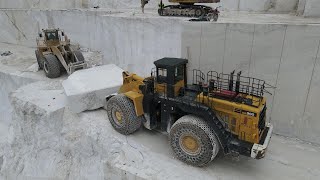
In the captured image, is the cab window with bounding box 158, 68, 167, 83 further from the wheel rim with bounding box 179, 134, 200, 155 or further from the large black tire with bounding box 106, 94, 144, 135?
the wheel rim with bounding box 179, 134, 200, 155

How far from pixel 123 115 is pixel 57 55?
6.77 meters

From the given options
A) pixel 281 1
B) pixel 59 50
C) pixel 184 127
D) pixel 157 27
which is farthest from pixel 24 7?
pixel 184 127

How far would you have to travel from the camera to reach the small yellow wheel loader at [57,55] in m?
12.4

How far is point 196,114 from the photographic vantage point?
638 cm

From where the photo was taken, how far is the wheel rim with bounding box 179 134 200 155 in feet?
20.5

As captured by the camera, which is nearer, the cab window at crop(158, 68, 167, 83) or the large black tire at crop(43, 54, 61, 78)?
the cab window at crop(158, 68, 167, 83)

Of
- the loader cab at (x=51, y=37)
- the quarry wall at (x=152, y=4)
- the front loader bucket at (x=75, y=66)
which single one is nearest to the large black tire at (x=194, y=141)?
the quarry wall at (x=152, y=4)

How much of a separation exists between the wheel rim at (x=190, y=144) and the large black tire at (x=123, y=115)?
1.65 meters

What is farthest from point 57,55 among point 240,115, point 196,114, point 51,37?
point 240,115

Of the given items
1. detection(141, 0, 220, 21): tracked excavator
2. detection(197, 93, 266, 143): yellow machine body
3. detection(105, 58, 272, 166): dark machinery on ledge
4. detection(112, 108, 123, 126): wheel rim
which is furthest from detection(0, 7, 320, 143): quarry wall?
detection(112, 108, 123, 126): wheel rim

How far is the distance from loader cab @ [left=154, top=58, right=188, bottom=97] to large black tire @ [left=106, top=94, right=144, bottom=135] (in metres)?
0.99

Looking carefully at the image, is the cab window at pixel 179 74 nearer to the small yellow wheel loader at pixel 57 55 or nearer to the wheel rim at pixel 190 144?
the wheel rim at pixel 190 144

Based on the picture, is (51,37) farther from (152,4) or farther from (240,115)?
(240,115)

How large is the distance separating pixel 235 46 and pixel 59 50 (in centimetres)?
830
